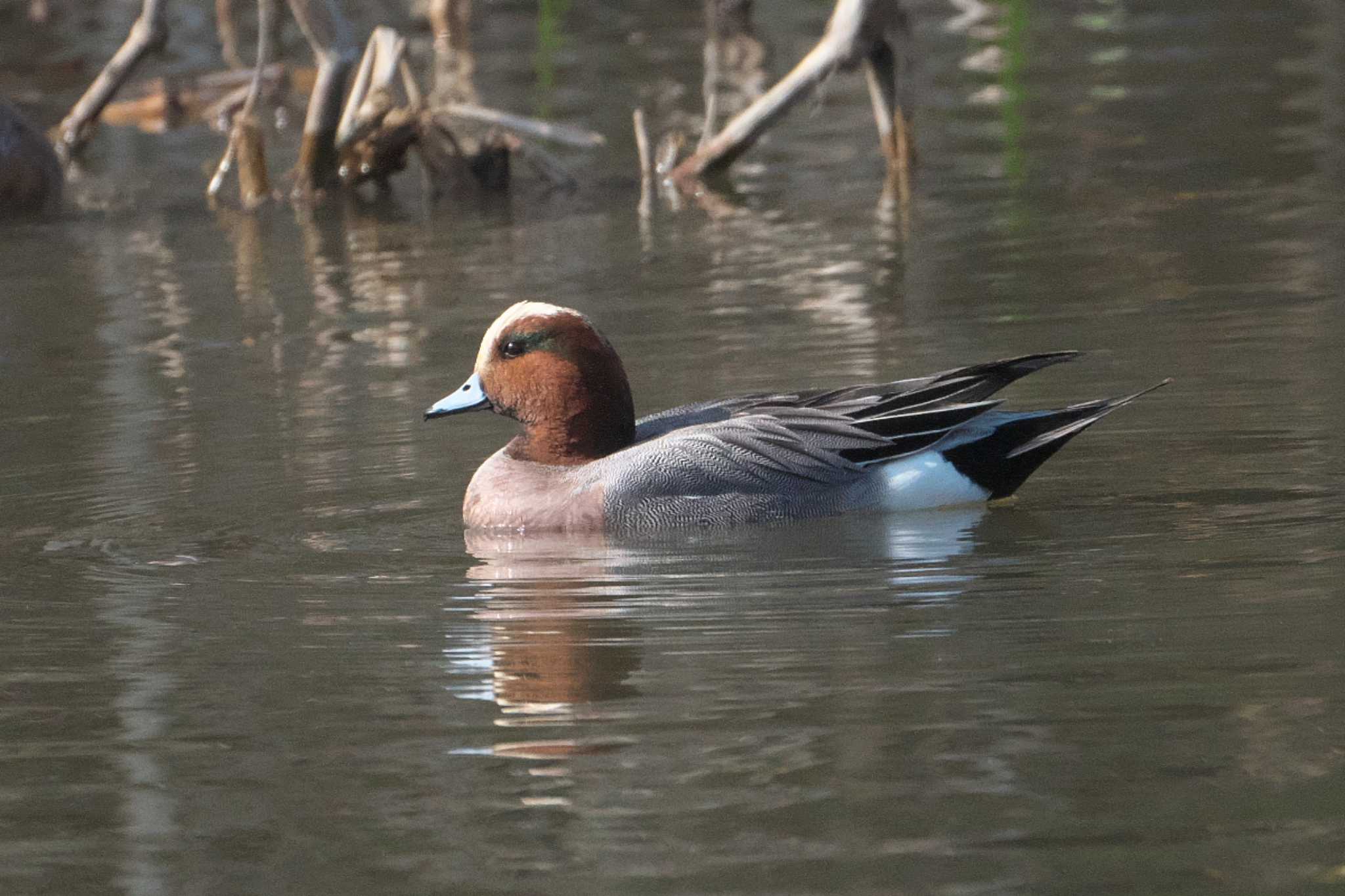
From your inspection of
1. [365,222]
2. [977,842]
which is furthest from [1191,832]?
[365,222]

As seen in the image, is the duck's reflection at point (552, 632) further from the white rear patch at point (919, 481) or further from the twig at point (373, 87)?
the twig at point (373, 87)

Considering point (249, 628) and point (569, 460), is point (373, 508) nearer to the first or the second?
point (569, 460)

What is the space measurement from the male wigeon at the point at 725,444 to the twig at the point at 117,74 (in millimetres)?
8430

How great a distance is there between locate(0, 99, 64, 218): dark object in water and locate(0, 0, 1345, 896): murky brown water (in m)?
1.32

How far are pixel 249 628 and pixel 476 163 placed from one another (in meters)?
9.57

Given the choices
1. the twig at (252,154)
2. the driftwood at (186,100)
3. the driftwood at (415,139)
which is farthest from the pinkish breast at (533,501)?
the driftwood at (186,100)

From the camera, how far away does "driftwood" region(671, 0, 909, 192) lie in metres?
13.2

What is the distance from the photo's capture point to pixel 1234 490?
23.3ft

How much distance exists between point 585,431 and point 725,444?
0.54 m

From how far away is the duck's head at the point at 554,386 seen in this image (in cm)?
737

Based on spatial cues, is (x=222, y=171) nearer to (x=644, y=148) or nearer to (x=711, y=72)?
(x=644, y=148)

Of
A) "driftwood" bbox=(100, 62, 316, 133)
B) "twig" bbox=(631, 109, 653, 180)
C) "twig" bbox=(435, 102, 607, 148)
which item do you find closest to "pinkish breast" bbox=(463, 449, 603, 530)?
"twig" bbox=(631, 109, 653, 180)

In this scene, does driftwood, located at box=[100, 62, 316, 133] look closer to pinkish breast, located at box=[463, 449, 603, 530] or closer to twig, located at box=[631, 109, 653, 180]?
twig, located at box=[631, 109, 653, 180]

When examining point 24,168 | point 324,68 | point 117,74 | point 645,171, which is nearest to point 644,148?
point 645,171
